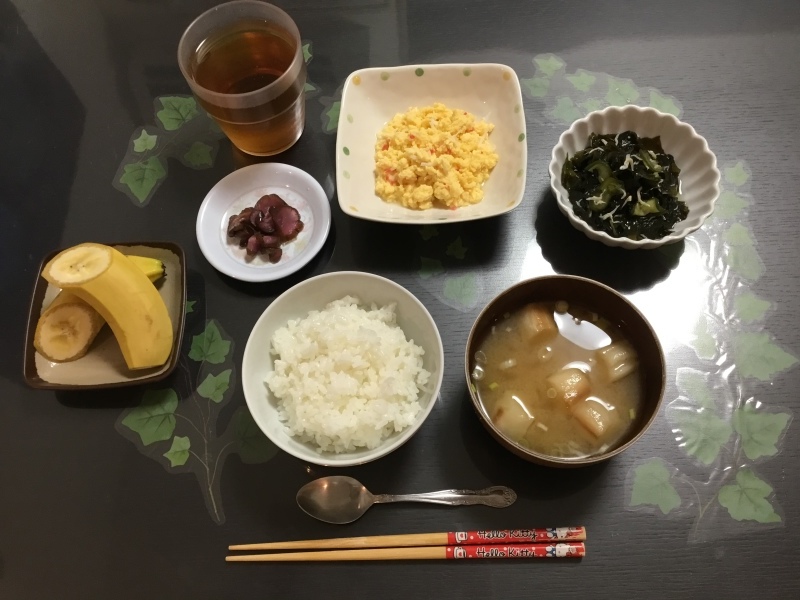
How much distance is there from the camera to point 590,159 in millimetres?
1724

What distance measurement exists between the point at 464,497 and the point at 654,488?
508 mm

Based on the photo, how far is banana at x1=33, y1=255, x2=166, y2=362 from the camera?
1530 millimetres

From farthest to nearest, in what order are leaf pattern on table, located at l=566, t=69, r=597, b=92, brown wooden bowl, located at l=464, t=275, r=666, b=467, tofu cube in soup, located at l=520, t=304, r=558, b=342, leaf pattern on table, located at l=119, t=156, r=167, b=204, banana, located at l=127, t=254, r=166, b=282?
leaf pattern on table, located at l=566, t=69, r=597, b=92 < leaf pattern on table, located at l=119, t=156, r=167, b=204 < banana, located at l=127, t=254, r=166, b=282 < tofu cube in soup, located at l=520, t=304, r=558, b=342 < brown wooden bowl, located at l=464, t=275, r=666, b=467

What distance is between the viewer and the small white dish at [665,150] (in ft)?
5.32

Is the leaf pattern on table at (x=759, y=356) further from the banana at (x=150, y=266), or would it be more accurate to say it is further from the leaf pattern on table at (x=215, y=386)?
the banana at (x=150, y=266)

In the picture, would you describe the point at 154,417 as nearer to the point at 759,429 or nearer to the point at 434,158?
the point at 434,158

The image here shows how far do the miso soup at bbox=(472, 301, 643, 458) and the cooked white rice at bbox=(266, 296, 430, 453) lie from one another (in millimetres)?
210

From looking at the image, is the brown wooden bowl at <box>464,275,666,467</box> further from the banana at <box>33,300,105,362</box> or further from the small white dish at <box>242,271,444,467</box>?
the banana at <box>33,300,105,362</box>

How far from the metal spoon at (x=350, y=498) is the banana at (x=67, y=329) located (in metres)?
0.77

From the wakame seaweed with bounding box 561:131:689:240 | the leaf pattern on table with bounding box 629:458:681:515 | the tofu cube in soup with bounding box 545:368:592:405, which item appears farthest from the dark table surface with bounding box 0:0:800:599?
the tofu cube in soup with bounding box 545:368:592:405

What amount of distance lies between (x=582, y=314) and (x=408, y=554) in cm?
80

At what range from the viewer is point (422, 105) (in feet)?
6.49

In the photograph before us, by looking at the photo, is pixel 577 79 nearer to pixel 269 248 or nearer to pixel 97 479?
pixel 269 248

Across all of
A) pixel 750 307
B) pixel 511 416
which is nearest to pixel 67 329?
pixel 511 416
